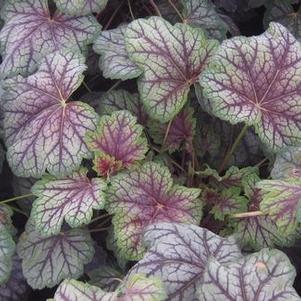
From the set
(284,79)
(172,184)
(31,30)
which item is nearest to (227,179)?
(172,184)

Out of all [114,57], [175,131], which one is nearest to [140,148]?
[175,131]

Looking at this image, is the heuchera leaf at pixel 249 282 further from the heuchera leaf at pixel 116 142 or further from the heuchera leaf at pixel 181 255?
the heuchera leaf at pixel 116 142

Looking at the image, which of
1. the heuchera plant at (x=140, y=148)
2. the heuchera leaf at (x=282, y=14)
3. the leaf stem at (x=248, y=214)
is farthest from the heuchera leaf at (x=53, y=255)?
the heuchera leaf at (x=282, y=14)

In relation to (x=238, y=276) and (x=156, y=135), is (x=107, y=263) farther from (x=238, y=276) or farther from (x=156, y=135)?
(x=238, y=276)

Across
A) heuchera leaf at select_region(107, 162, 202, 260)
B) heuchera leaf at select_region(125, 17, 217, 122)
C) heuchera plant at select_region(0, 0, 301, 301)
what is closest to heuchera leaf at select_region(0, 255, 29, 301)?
heuchera plant at select_region(0, 0, 301, 301)

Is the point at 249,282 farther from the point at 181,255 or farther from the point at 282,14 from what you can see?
the point at 282,14
